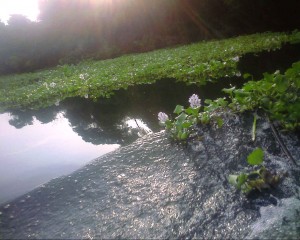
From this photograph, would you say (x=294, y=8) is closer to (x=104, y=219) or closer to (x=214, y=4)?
(x=214, y=4)

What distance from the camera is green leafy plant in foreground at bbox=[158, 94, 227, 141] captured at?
314 centimetres

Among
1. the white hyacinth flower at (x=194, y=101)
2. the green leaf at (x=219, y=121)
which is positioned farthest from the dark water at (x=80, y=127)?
the green leaf at (x=219, y=121)

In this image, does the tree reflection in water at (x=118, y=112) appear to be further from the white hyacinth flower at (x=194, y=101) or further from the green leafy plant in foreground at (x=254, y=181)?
the green leafy plant in foreground at (x=254, y=181)

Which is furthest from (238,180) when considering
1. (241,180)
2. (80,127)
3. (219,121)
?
(80,127)

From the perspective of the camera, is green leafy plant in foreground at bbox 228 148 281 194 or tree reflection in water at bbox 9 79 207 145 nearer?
green leafy plant in foreground at bbox 228 148 281 194

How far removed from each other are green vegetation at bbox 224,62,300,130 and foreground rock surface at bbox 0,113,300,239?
172 mm

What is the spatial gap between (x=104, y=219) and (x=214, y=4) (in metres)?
17.7

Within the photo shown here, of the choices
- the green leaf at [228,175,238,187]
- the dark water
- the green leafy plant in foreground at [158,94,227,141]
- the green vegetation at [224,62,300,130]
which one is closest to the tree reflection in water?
the dark water

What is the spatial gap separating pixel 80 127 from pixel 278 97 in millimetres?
2930

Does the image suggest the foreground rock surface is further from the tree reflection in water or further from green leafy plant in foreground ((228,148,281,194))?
the tree reflection in water

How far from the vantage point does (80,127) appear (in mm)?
4754

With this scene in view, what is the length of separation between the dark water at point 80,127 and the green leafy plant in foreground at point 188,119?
0.46 meters

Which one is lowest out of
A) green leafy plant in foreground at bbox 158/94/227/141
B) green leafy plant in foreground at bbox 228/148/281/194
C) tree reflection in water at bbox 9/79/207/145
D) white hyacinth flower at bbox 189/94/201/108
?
green leafy plant in foreground at bbox 228/148/281/194

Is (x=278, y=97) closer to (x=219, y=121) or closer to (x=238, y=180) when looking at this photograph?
(x=219, y=121)
